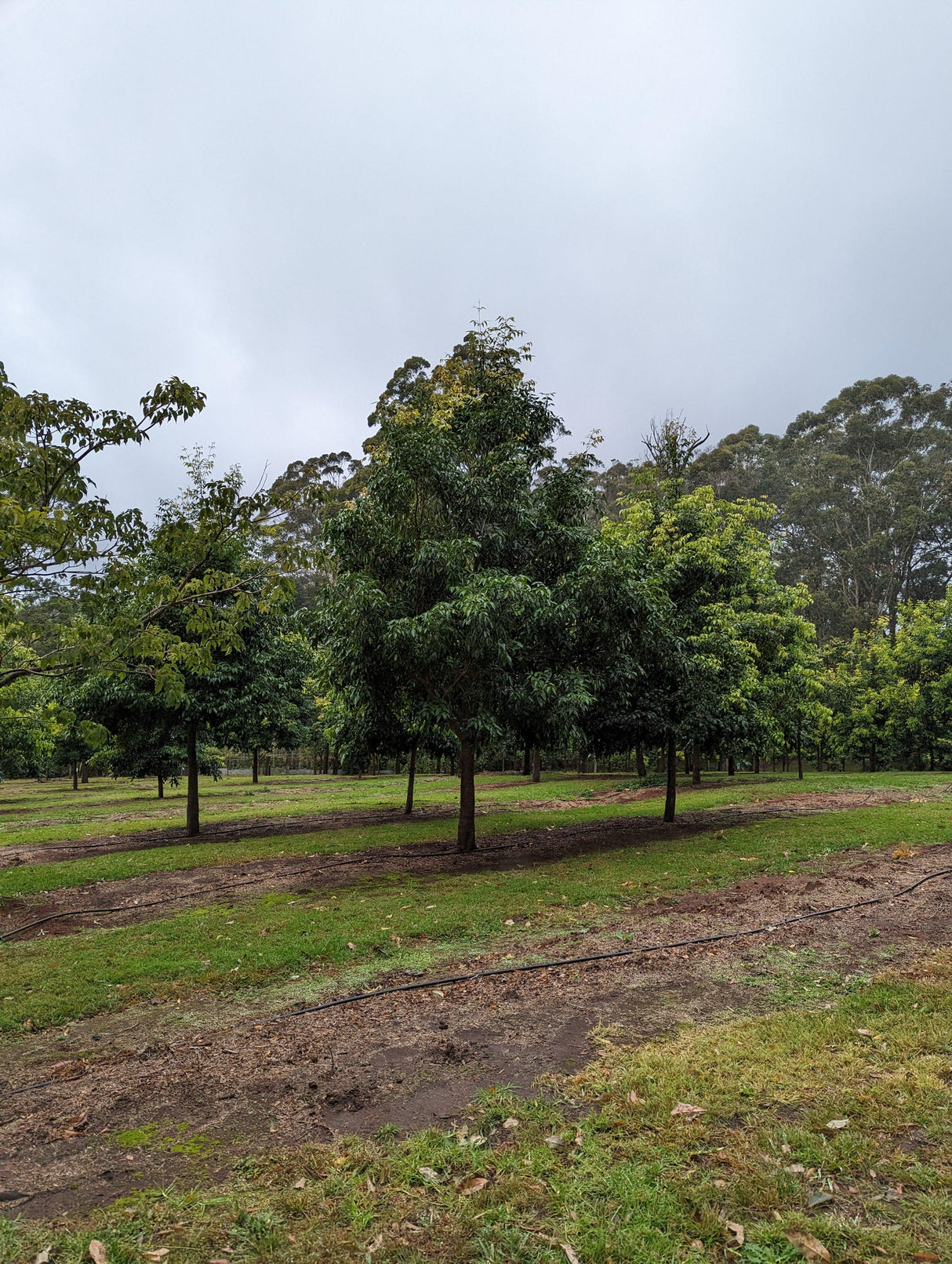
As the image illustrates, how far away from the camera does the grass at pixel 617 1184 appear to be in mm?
2934

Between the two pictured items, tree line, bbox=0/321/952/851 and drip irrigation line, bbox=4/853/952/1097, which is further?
tree line, bbox=0/321/952/851

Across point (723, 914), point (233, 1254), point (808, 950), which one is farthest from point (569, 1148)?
point (723, 914)

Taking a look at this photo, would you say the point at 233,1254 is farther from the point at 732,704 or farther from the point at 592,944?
the point at 732,704

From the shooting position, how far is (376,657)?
11086mm

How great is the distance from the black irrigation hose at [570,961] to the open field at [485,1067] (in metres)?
0.09

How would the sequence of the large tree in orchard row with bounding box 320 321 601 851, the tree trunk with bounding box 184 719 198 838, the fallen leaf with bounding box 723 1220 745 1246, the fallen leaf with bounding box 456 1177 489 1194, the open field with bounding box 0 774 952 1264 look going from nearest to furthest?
the fallen leaf with bounding box 723 1220 745 1246 → the open field with bounding box 0 774 952 1264 → the fallen leaf with bounding box 456 1177 489 1194 → the large tree in orchard row with bounding box 320 321 601 851 → the tree trunk with bounding box 184 719 198 838

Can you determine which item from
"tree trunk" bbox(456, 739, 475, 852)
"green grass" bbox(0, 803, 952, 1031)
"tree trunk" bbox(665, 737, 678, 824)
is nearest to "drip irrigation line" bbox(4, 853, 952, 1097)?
"green grass" bbox(0, 803, 952, 1031)

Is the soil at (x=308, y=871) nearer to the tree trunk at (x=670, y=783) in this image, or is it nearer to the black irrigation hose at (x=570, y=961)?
the tree trunk at (x=670, y=783)

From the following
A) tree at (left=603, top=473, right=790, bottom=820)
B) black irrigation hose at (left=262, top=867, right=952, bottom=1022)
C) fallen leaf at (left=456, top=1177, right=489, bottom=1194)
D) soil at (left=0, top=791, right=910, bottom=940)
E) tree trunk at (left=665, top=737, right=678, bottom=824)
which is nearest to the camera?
fallen leaf at (left=456, top=1177, right=489, bottom=1194)

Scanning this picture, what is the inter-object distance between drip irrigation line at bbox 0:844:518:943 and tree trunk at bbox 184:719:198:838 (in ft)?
15.8

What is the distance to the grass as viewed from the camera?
293cm

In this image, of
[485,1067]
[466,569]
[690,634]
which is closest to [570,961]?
[485,1067]

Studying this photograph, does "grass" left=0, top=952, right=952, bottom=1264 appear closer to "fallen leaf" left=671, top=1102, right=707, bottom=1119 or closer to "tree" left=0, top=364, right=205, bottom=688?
"fallen leaf" left=671, top=1102, right=707, bottom=1119

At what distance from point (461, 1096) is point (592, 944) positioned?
323cm
